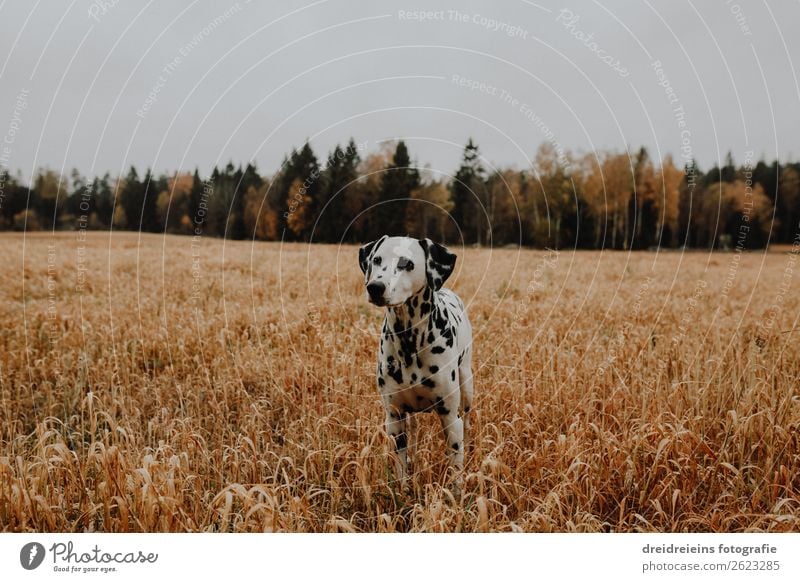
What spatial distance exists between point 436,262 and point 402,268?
323mm

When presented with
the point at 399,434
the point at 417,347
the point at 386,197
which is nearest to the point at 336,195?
the point at 386,197

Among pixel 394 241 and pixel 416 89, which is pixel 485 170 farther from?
pixel 394 241

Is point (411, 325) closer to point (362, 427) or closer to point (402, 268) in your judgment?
point (402, 268)

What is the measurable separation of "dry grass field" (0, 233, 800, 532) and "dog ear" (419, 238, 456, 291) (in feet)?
4.57

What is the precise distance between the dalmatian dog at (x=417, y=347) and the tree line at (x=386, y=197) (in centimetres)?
139

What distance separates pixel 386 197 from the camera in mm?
6934

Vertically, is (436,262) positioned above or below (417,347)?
above

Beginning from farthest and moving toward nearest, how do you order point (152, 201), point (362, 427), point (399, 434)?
point (152, 201), point (362, 427), point (399, 434)

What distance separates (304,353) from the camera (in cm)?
560

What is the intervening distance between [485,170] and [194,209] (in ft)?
23.1

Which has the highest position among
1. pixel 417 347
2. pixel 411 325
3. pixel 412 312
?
pixel 412 312

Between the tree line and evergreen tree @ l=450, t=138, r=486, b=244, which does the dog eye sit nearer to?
the tree line
